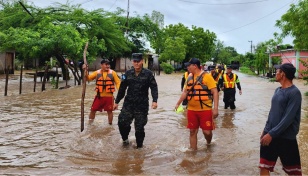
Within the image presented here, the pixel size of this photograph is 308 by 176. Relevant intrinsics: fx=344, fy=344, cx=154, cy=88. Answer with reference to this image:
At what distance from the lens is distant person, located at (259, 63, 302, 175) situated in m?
3.99

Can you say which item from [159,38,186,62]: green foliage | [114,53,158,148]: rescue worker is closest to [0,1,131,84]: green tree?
[114,53,158,148]: rescue worker

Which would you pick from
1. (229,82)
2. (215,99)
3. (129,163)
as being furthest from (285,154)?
(229,82)

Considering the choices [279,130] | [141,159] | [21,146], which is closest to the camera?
[279,130]

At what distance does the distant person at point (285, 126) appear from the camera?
13.1 feet

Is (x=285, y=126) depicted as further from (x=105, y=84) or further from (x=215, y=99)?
(x=105, y=84)

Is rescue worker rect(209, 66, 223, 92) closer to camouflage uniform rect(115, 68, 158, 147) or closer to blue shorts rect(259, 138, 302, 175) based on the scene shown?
camouflage uniform rect(115, 68, 158, 147)

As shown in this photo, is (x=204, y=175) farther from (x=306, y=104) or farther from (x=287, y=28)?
(x=287, y=28)

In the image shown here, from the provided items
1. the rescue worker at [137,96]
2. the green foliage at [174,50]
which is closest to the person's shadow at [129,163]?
the rescue worker at [137,96]

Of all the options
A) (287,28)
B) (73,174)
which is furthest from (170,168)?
(287,28)

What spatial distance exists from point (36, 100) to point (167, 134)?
857cm

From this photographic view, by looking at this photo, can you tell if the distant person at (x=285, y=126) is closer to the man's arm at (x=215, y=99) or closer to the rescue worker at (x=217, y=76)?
the man's arm at (x=215, y=99)

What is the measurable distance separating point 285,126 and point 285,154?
0.40 m

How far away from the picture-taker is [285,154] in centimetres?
416

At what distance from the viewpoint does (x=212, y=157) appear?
249 inches
